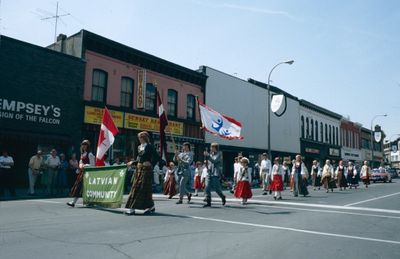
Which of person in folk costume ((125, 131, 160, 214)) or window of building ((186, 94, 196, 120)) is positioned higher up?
window of building ((186, 94, 196, 120))

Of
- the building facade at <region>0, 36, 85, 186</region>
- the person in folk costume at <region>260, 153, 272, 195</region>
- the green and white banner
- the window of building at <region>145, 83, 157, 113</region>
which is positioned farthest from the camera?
the window of building at <region>145, 83, 157, 113</region>

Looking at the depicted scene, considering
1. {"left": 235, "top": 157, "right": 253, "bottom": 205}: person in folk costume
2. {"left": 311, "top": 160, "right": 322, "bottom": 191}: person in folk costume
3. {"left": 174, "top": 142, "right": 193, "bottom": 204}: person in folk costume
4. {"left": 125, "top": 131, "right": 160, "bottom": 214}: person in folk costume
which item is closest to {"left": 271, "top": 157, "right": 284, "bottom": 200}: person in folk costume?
{"left": 235, "top": 157, "right": 253, "bottom": 205}: person in folk costume

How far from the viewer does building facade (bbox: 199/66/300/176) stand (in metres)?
29.1

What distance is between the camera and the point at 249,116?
109 feet

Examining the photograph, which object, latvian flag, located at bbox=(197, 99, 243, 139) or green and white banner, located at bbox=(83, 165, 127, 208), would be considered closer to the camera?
green and white banner, located at bbox=(83, 165, 127, 208)

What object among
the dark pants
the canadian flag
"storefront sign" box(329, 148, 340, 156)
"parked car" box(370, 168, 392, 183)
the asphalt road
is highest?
"storefront sign" box(329, 148, 340, 156)

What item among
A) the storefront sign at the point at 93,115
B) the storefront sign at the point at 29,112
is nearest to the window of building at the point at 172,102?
the storefront sign at the point at 93,115

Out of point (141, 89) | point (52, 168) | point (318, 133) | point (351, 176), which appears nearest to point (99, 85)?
point (141, 89)

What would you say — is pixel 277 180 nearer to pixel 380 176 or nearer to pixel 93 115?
pixel 93 115

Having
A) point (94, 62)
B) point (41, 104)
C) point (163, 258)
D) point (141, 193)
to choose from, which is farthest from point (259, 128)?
point (163, 258)

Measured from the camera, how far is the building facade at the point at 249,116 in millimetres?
29125

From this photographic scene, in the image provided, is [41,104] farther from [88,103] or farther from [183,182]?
[183,182]

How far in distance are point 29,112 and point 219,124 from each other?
10090 mm

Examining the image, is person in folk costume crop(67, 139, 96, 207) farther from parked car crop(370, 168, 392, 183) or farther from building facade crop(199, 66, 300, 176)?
parked car crop(370, 168, 392, 183)
